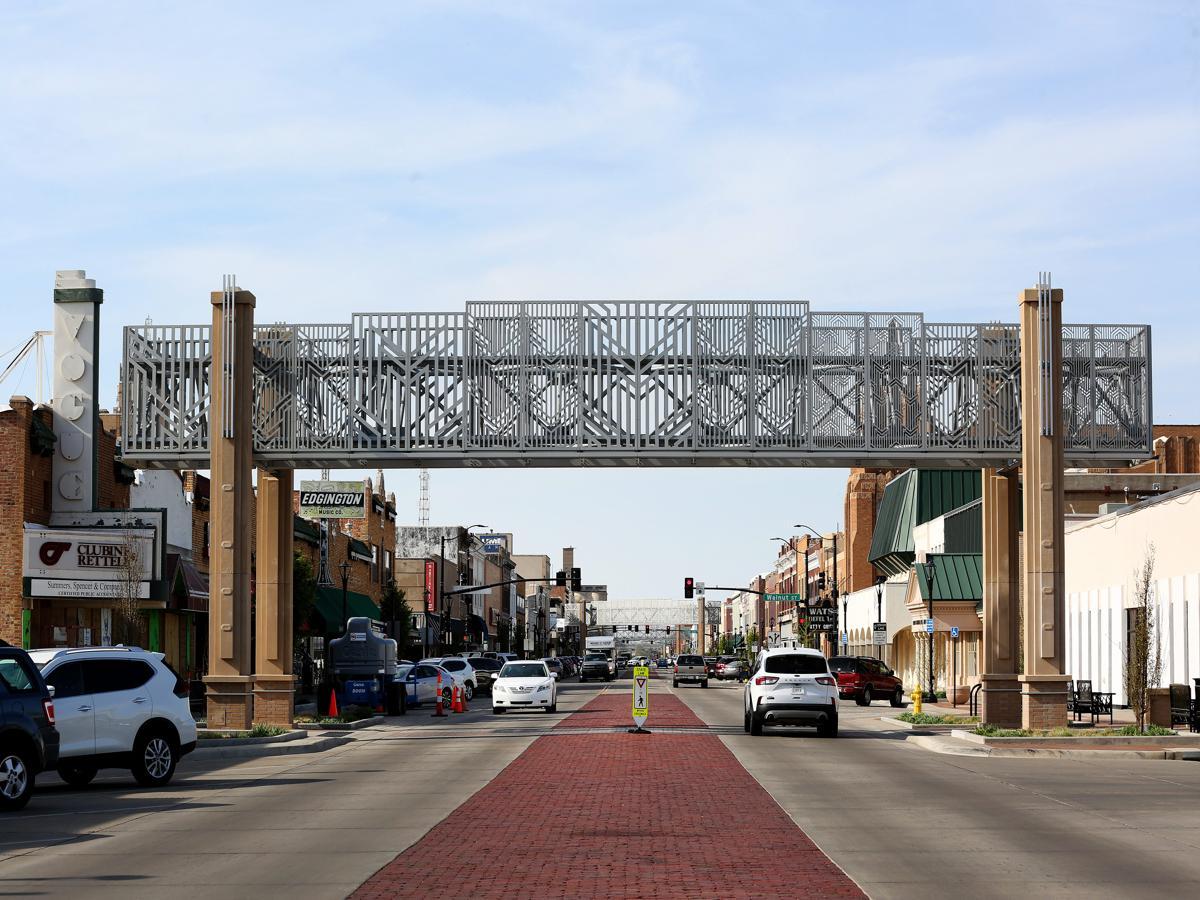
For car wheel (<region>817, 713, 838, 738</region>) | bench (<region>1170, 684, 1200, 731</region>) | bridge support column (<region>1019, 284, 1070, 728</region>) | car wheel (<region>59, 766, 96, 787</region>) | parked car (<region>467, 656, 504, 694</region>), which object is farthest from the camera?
parked car (<region>467, 656, 504, 694</region>)

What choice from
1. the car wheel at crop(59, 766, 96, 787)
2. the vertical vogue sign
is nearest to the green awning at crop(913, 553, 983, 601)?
the car wheel at crop(59, 766, 96, 787)

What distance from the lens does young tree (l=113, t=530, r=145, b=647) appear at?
3488 centimetres

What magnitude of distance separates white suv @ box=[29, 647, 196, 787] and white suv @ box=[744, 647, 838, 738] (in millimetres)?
14412

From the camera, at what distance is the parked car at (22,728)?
19.2m

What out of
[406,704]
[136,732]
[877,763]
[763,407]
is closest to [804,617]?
[406,704]

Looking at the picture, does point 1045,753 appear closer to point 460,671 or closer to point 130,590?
point 130,590

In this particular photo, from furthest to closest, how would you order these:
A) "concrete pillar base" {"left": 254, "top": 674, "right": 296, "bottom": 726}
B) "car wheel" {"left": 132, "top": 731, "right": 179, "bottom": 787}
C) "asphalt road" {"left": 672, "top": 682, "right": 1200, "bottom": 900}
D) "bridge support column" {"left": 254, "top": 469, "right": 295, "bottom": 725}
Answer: "bridge support column" {"left": 254, "top": 469, "right": 295, "bottom": 725} → "concrete pillar base" {"left": 254, "top": 674, "right": 296, "bottom": 726} → "car wheel" {"left": 132, "top": 731, "right": 179, "bottom": 787} → "asphalt road" {"left": 672, "top": 682, "right": 1200, "bottom": 900}

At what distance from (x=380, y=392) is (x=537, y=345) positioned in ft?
12.4

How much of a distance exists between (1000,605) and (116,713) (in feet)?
71.5

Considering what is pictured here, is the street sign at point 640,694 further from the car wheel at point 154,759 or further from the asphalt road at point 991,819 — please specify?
the car wheel at point 154,759

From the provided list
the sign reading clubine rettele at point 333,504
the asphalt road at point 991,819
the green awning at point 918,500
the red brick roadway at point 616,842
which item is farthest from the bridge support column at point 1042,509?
the green awning at point 918,500

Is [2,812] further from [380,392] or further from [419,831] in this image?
[380,392]

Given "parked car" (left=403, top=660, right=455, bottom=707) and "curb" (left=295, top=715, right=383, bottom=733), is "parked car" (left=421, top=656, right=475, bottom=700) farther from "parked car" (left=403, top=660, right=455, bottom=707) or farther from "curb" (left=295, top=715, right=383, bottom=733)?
"curb" (left=295, top=715, right=383, bottom=733)

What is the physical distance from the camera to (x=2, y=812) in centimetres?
1917
